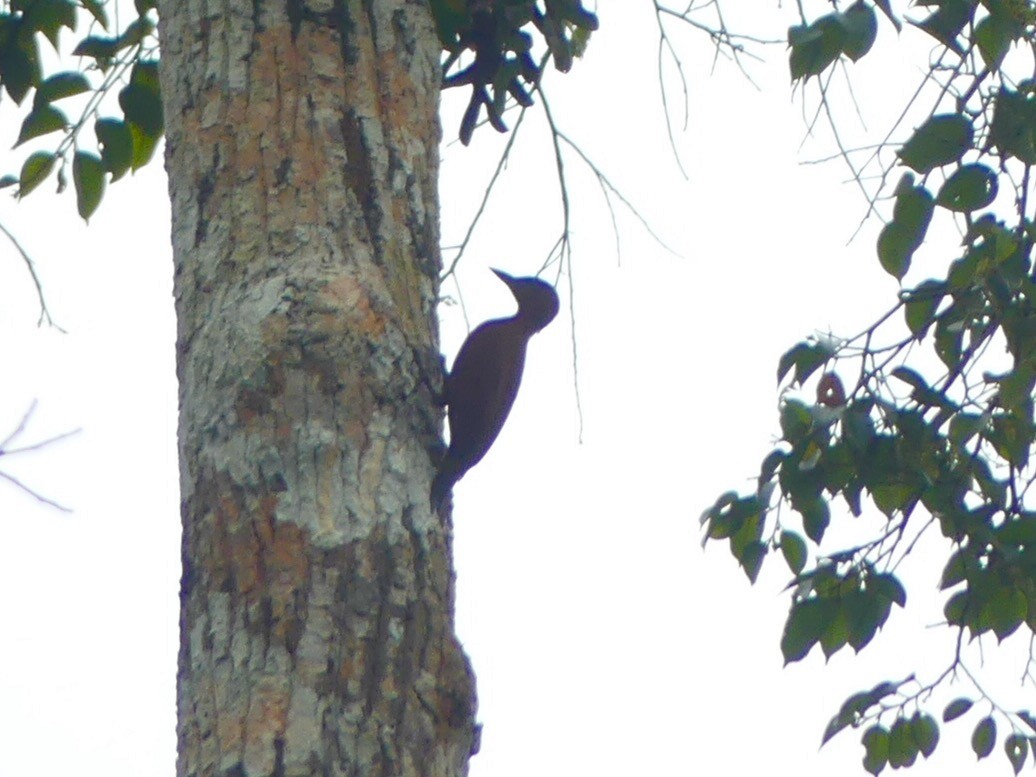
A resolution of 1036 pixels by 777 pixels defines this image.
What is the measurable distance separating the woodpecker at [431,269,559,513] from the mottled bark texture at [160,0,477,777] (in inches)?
7.5

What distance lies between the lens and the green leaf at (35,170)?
3.46 meters

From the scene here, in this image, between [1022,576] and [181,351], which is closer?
[181,351]

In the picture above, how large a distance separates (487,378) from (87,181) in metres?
1.00

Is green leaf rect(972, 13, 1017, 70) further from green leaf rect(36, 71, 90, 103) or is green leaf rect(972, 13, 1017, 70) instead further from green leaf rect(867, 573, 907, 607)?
green leaf rect(36, 71, 90, 103)

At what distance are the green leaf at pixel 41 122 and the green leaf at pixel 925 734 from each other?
7.37 ft

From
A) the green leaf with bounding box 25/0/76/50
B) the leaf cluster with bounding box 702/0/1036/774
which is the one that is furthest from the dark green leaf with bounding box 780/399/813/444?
the green leaf with bounding box 25/0/76/50

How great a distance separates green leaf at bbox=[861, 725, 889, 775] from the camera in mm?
3139

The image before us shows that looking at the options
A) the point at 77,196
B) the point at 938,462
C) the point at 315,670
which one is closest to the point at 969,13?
the point at 938,462

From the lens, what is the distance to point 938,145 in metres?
2.64

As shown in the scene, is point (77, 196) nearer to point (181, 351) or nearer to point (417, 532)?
point (181, 351)

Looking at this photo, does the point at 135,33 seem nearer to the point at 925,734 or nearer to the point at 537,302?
the point at 537,302

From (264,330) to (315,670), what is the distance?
1.72 feet

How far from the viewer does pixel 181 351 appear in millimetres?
2277

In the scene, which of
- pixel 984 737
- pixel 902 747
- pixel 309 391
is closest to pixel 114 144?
pixel 309 391
